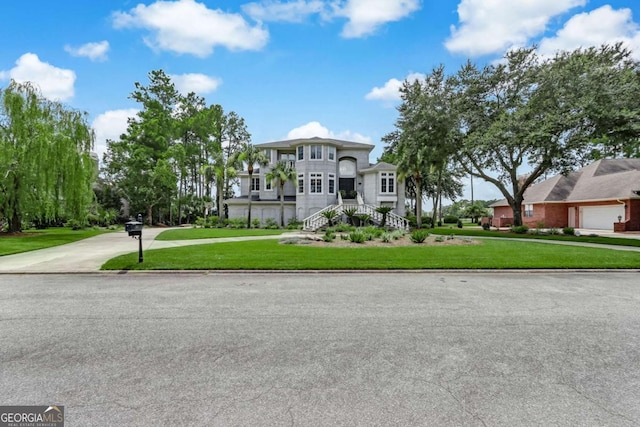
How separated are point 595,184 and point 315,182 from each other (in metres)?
27.2

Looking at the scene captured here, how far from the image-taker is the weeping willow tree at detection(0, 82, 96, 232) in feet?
67.7

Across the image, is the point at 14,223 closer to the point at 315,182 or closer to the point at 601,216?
the point at 315,182

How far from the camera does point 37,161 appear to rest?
2045 cm

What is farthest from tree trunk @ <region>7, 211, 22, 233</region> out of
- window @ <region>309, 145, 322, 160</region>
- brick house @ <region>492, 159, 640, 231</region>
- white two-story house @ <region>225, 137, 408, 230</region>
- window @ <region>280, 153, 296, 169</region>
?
brick house @ <region>492, 159, 640, 231</region>

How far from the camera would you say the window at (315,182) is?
1249 inches

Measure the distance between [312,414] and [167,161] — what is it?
4141 cm

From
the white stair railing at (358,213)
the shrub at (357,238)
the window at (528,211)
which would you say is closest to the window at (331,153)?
the white stair railing at (358,213)

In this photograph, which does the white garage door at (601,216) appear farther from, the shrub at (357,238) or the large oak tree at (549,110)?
the shrub at (357,238)

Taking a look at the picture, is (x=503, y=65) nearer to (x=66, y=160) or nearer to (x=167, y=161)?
(x=66, y=160)

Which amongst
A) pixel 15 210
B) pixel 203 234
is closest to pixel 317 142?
pixel 203 234

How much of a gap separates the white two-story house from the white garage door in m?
17.6

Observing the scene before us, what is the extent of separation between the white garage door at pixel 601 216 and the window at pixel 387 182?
18.8 meters

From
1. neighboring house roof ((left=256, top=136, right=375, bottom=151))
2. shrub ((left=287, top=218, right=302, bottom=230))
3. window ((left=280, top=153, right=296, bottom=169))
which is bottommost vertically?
shrub ((left=287, top=218, right=302, bottom=230))

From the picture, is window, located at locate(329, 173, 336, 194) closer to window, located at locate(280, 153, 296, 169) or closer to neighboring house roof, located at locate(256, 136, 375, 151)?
neighboring house roof, located at locate(256, 136, 375, 151)
